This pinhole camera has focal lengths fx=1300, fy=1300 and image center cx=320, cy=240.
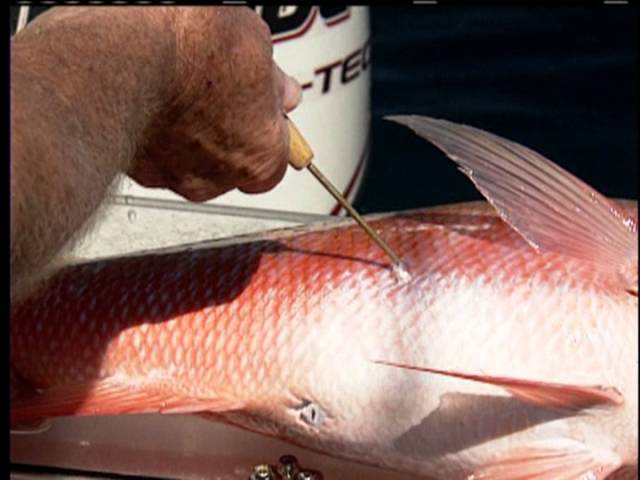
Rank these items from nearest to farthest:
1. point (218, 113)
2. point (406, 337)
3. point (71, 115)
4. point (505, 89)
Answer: point (71, 115)
point (218, 113)
point (406, 337)
point (505, 89)

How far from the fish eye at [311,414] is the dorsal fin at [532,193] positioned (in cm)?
37

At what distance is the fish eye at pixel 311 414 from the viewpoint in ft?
5.79

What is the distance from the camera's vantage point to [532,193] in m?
1.61

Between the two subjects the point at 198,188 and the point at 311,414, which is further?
the point at 311,414

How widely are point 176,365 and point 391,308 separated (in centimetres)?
30

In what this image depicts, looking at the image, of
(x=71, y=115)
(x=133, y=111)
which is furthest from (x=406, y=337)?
(x=71, y=115)

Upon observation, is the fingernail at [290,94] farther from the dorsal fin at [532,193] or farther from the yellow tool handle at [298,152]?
the dorsal fin at [532,193]

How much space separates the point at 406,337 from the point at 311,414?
0.55ft

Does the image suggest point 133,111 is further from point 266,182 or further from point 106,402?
point 106,402

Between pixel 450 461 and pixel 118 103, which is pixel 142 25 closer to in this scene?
pixel 118 103

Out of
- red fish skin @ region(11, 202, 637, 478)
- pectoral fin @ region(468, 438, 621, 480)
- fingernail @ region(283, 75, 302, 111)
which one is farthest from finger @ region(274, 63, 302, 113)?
pectoral fin @ region(468, 438, 621, 480)

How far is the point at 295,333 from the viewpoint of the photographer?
177 cm

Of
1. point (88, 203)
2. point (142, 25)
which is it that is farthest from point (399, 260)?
point (88, 203)

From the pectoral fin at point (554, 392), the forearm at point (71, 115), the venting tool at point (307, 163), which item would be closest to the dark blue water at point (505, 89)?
the venting tool at point (307, 163)
